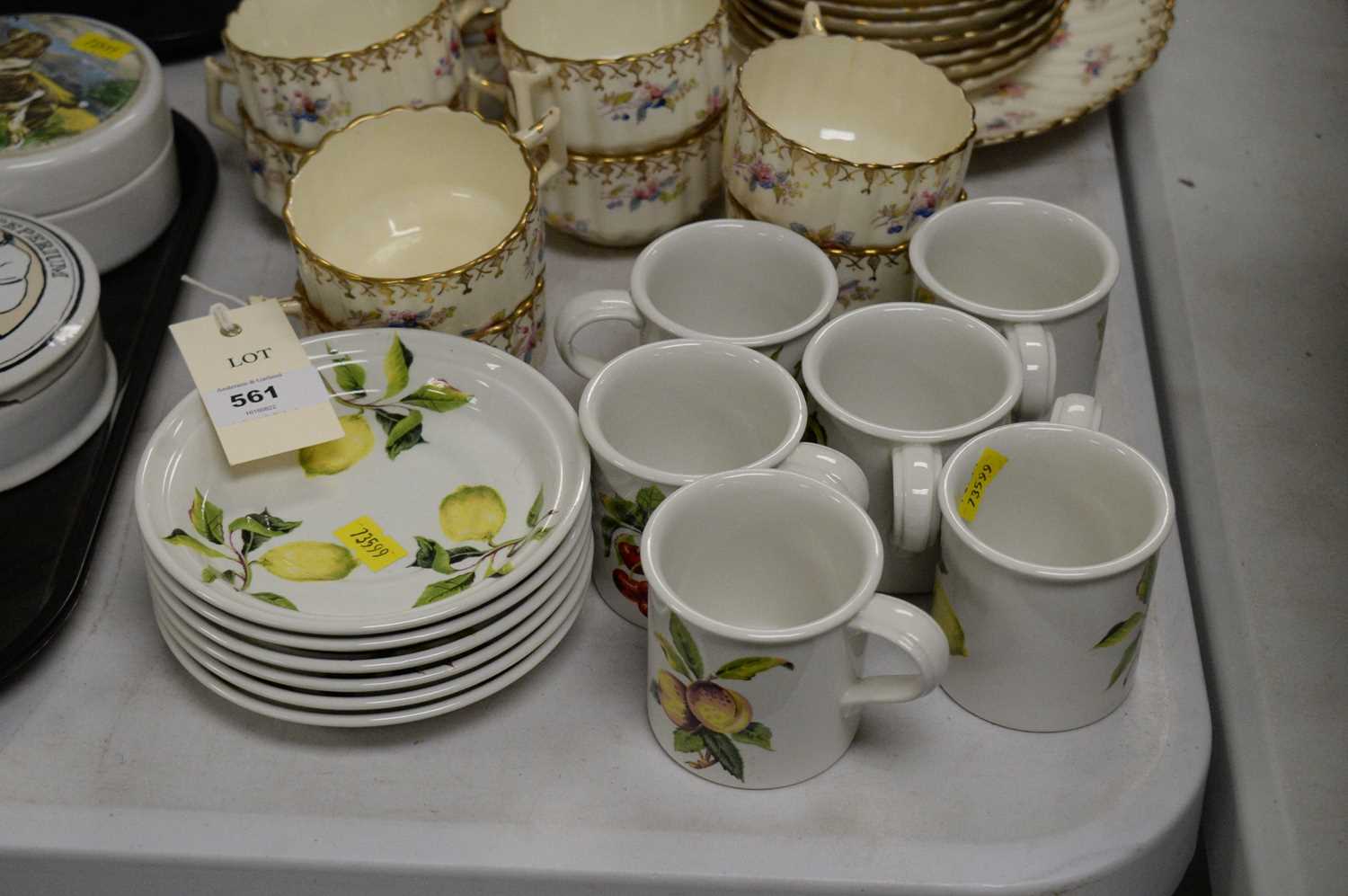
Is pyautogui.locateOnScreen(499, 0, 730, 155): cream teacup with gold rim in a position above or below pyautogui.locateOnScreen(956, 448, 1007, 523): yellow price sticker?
above

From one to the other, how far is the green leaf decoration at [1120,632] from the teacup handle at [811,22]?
0.44m

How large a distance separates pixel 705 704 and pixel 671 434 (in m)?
0.18

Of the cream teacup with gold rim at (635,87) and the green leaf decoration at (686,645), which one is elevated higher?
the cream teacup with gold rim at (635,87)

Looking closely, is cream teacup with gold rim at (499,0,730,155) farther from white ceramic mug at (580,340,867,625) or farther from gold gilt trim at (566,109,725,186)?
white ceramic mug at (580,340,867,625)

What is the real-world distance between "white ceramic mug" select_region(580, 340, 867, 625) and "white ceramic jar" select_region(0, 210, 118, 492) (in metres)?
0.27

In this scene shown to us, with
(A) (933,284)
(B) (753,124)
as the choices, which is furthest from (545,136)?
(A) (933,284)

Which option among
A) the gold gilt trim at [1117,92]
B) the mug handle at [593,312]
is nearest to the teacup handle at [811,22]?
the gold gilt trim at [1117,92]

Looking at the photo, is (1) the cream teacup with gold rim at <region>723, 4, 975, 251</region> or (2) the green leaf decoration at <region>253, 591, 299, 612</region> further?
(1) the cream teacup with gold rim at <region>723, 4, 975, 251</region>

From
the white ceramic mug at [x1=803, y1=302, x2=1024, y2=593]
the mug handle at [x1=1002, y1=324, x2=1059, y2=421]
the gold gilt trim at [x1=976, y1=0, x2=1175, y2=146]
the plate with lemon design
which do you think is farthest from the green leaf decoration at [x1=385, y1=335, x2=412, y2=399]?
the gold gilt trim at [x1=976, y1=0, x2=1175, y2=146]

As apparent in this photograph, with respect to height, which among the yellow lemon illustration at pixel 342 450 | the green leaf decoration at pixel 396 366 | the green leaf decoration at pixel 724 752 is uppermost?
the green leaf decoration at pixel 396 366

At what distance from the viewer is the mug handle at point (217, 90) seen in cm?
90

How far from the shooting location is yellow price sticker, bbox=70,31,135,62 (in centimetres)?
91

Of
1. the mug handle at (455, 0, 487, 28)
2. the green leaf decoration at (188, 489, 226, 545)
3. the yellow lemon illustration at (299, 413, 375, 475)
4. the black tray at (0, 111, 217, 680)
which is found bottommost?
the black tray at (0, 111, 217, 680)

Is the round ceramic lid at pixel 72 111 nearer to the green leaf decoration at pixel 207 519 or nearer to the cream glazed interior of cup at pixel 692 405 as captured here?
the green leaf decoration at pixel 207 519
